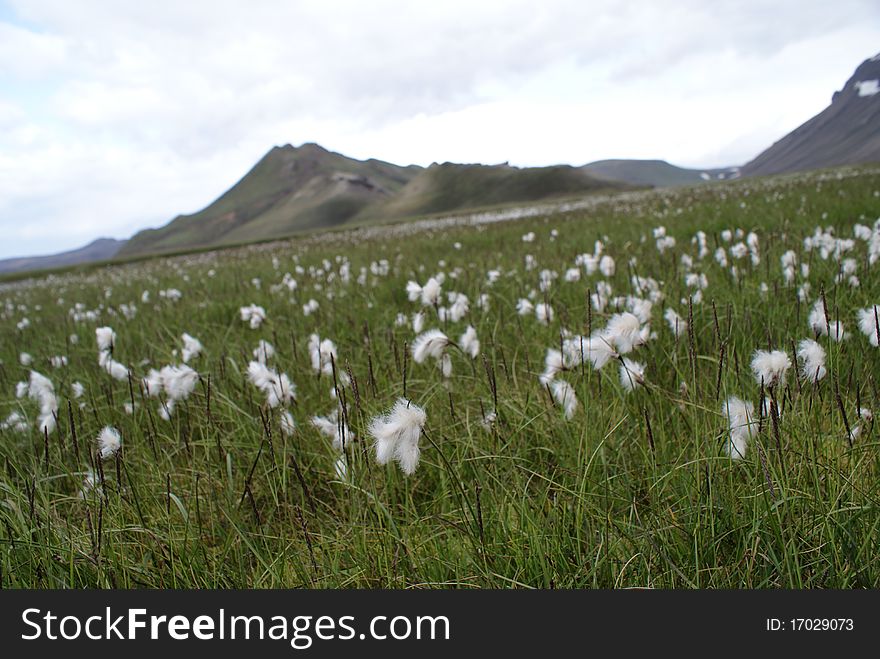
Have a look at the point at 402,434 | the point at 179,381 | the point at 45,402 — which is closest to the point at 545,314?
the point at 402,434

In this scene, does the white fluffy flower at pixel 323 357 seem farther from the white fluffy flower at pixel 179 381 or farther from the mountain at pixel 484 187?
the mountain at pixel 484 187

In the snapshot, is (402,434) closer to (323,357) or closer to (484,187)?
(323,357)

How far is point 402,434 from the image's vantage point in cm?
165

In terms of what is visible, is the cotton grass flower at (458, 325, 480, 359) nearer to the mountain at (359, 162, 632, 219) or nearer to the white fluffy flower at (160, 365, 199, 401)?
the white fluffy flower at (160, 365, 199, 401)

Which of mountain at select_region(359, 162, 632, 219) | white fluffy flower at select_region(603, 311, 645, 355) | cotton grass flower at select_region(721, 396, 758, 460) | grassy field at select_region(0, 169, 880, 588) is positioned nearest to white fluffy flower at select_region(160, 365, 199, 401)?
grassy field at select_region(0, 169, 880, 588)

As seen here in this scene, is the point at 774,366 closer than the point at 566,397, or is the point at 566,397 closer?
the point at 774,366

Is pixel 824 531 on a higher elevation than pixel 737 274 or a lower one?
lower

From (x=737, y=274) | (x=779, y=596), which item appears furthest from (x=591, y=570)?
(x=737, y=274)

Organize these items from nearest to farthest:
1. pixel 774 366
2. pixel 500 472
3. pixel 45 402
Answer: pixel 774 366
pixel 500 472
pixel 45 402

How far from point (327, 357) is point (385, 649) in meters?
2.29

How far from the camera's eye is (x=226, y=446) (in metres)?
2.69

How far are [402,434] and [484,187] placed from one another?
494ft

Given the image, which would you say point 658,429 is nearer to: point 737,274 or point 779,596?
point 779,596

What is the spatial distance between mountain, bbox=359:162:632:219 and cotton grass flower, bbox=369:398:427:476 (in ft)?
428
